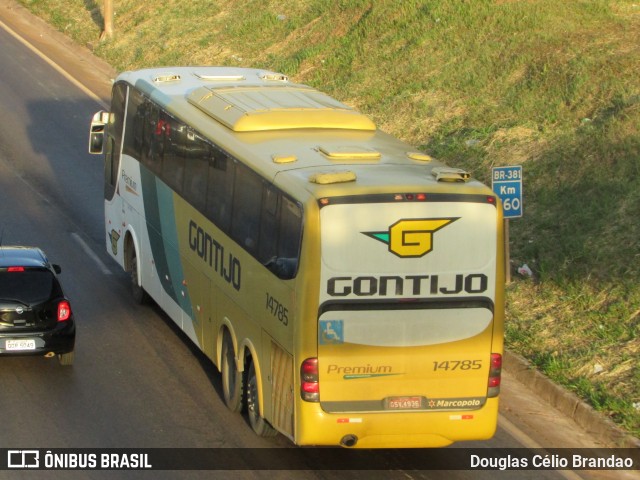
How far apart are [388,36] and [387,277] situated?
18.4 metres

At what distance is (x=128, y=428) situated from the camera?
13062mm

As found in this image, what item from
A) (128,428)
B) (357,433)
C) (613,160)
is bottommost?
(128,428)

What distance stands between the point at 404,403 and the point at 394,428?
279mm

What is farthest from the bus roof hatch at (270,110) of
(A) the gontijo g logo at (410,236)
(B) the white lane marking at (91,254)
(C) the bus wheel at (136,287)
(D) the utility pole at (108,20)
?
(D) the utility pole at (108,20)

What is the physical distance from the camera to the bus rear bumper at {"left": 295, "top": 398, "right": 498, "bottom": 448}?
11352mm

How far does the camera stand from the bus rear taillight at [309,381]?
11203 mm

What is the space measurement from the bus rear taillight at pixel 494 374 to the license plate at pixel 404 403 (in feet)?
2.53

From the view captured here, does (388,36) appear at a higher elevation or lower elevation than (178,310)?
higher

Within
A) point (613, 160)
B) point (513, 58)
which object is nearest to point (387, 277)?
point (613, 160)

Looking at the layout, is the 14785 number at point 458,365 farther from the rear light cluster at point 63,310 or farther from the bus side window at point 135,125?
the bus side window at point 135,125

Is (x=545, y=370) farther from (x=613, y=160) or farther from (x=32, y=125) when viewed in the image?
(x=32, y=125)

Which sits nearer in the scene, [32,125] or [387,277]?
[387,277]

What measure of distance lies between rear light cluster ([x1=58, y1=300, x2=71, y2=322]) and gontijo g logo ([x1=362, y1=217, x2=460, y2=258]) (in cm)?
513

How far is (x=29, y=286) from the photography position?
564 inches
